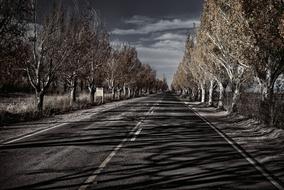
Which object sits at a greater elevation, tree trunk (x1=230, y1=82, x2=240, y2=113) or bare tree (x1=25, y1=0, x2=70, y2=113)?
bare tree (x1=25, y1=0, x2=70, y2=113)

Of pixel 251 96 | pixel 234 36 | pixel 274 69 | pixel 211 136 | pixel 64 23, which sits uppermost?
pixel 64 23

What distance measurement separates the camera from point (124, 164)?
8.95 meters

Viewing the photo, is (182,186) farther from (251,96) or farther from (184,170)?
(251,96)

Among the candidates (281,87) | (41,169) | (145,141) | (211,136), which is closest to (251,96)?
(281,87)

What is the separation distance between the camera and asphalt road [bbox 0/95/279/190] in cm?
721

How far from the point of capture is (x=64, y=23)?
93.7 feet

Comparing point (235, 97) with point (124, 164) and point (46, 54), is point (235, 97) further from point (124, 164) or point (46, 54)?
point (124, 164)

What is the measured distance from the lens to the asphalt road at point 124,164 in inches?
284

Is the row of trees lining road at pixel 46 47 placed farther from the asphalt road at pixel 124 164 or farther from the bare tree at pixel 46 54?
the asphalt road at pixel 124 164

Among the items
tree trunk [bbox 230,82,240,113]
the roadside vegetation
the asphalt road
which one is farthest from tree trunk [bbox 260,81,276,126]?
the roadside vegetation

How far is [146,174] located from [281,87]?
15.4 metres

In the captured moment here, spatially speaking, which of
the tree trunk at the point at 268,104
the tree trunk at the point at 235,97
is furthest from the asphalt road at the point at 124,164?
the tree trunk at the point at 235,97

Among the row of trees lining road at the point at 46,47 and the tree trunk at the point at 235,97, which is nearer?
the row of trees lining road at the point at 46,47

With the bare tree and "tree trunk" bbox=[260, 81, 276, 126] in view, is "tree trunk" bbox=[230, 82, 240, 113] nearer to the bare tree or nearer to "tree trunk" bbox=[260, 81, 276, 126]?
"tree trunk" bbox=[260, 81, 276, 126]
